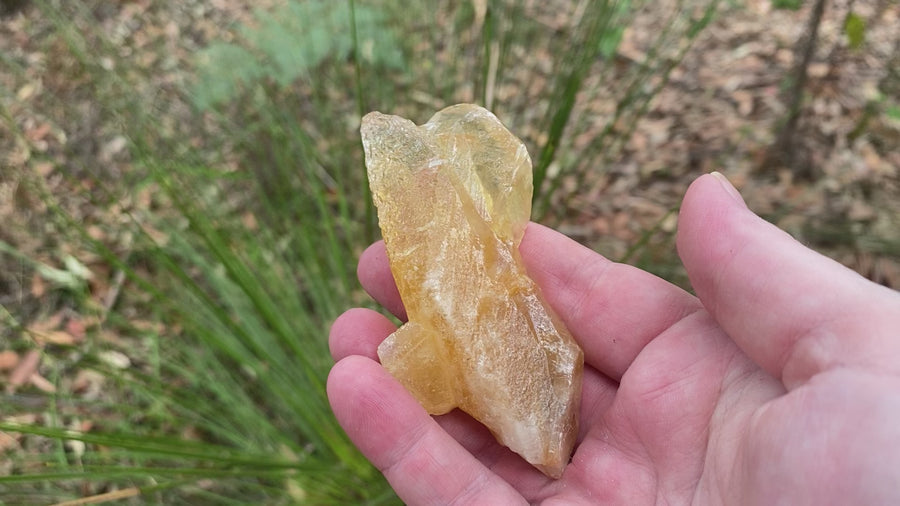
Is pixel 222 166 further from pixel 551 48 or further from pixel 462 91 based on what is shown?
pixel 551 48

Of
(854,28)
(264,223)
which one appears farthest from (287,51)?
(854,28)

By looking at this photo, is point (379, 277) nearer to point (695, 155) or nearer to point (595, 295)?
point (595, 295)

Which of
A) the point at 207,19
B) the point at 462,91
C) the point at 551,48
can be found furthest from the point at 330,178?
the point at 207,19

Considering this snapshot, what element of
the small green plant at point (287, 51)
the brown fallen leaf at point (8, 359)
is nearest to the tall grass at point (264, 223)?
the small green plant at point (287, 51)

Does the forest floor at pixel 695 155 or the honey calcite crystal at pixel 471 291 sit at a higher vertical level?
the honey calcite crystal at pixel 471 291

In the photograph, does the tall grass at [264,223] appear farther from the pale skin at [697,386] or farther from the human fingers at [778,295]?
the human fingers at [778,295]

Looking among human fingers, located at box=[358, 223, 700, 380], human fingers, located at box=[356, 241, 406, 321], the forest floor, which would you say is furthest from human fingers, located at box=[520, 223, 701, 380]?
the forest floor

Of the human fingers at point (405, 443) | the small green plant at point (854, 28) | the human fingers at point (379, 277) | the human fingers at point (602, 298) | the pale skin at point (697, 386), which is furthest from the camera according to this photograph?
the small green plant at point (854, 28)
